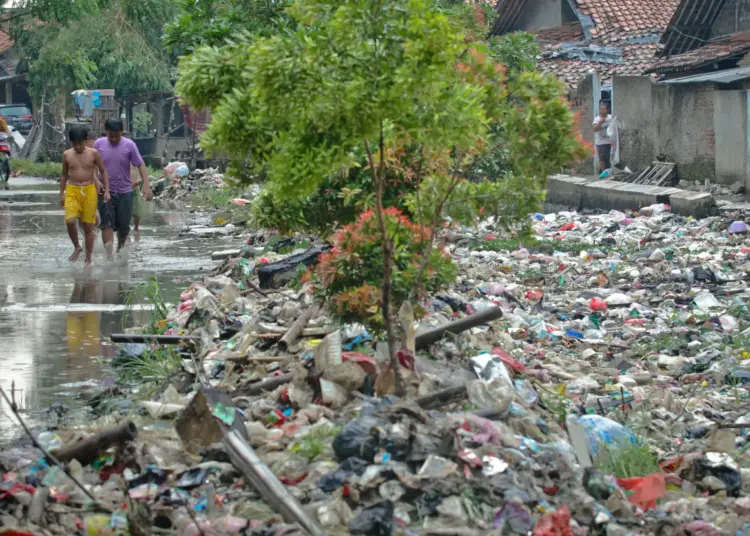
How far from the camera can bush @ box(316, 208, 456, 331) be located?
6.36 m

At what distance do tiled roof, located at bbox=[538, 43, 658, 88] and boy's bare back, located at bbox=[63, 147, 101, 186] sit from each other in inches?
667

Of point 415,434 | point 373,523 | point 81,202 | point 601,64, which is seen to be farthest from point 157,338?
point 601,64

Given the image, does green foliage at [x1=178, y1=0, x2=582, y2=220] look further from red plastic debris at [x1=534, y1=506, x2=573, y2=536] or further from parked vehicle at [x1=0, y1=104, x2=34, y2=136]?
parked vehicle at [x1=0, y1=104, x2=34, y2=136]

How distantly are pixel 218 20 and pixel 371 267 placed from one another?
540cm

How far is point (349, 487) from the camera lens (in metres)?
4.80

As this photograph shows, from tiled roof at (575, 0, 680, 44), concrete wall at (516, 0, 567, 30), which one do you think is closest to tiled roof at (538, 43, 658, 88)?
tiled roof at (575, 0, 680, 44)

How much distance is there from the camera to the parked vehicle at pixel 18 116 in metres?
43.6

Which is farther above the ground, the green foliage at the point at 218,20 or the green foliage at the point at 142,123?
the green foliage at the point at 218,20

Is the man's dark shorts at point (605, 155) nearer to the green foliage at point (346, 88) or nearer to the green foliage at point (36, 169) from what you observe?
the green foliage at point (36, 169)

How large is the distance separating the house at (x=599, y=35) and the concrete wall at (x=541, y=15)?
29mm

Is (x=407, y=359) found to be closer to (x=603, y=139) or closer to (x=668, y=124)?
(x=668, y=124)

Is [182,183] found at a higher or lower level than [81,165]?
lower

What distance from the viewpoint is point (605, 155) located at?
77.8 feet

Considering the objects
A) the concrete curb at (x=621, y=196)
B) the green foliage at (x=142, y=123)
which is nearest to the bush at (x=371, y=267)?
the concrete curb at (x=621, y=196)
